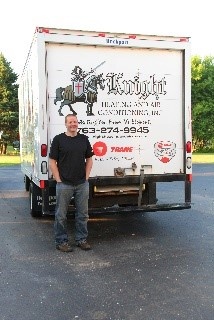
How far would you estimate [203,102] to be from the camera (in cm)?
6194

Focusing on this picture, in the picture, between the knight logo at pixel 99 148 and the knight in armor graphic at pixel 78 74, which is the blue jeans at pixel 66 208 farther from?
the knight in armor graphic at pixel 78 74

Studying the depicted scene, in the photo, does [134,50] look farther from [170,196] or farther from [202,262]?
[170,196]

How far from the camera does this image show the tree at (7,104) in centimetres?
4891

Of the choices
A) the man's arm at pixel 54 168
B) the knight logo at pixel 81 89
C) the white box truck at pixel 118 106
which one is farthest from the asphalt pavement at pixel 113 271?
the knight logo at pixel 81 89

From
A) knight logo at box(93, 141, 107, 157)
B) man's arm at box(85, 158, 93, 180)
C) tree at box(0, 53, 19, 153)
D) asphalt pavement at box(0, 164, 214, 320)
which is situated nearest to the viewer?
asphalt pavement at box(0, 164, 214, 320)

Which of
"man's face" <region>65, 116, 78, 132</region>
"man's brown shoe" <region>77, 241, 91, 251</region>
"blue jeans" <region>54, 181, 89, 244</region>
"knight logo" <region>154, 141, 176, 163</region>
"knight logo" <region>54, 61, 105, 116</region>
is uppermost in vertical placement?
"knight logo" <region>54, 61, 105, 116</region>

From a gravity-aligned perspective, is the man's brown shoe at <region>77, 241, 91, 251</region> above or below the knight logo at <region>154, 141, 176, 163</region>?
below

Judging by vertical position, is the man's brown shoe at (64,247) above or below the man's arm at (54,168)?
below

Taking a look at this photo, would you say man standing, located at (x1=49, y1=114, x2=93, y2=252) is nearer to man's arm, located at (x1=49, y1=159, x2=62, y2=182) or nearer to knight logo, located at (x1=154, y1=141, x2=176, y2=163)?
man's arm, located at (x1=49, y1=159, x2=62, y2=182)

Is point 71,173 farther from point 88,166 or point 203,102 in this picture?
point 203,102

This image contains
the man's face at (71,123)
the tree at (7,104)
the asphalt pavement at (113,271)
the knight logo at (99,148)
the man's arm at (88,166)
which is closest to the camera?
the asphalt pavement at (113,271)

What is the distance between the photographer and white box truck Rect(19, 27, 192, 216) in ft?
23.0

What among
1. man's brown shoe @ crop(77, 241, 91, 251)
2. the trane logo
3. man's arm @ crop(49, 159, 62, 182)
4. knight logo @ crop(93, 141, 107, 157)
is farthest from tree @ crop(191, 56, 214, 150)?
man's arm @ crop(49, 159, 62, 182)

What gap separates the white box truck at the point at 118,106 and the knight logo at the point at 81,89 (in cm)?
2
